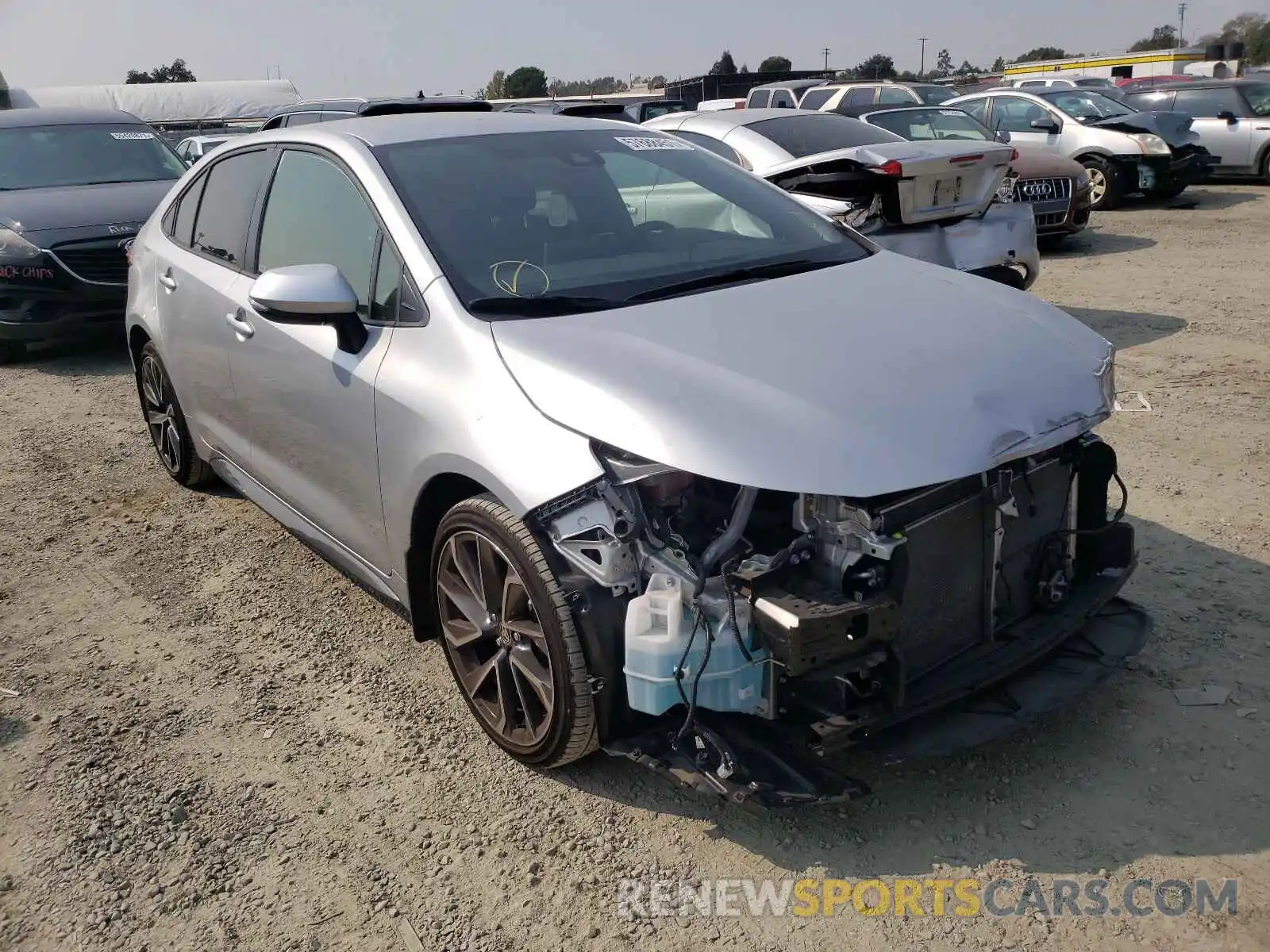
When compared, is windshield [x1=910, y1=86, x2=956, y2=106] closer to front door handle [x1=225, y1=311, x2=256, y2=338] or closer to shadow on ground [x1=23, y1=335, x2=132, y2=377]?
shadow on ground [x1=23, y1=335, x2=132, y2=377]

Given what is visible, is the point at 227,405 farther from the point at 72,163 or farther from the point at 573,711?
the point at 72,163

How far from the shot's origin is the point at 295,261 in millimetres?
3848

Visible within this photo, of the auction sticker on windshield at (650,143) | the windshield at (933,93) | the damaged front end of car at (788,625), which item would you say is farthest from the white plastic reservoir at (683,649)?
the windshield at (933,93)

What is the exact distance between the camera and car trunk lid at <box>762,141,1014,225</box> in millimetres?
6480

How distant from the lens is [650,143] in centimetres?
418

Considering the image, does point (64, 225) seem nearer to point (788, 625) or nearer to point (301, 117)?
point (301, 117)

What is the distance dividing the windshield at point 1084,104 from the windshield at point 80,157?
11.2m

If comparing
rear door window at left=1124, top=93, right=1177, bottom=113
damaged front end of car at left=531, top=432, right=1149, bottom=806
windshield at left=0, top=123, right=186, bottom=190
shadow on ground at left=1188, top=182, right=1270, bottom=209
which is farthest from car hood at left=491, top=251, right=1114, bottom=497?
rear door window at left=1124, top=93, right=1177, bottom=113

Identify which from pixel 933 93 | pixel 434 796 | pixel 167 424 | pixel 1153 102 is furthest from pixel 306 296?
pixel 933 93

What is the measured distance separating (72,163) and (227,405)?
6037 millimetres

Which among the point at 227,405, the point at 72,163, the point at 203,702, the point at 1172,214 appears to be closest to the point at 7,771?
the point at 203,702

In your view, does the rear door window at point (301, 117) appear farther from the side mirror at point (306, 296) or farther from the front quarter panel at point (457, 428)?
the front quarter panel at point (457, 428)

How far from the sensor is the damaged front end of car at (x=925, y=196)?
21.4 feet

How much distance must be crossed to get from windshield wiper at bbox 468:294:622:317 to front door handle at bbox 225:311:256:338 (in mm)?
1292
